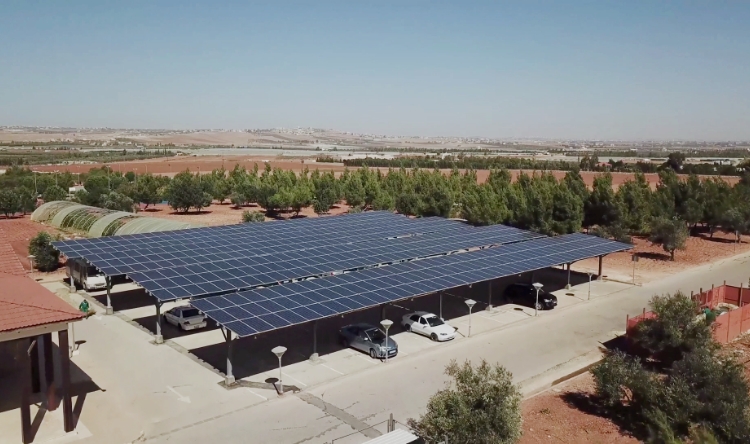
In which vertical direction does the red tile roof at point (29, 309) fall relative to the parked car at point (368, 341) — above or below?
above

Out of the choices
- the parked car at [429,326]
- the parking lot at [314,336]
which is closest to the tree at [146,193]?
Answer: the parking lot at [314,336]

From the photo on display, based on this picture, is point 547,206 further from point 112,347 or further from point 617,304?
point 112,347

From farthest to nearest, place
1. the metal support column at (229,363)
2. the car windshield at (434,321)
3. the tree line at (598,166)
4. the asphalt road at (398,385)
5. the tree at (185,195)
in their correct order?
1. the tree line at (598,166)
2. the tree at (185,195)
3. the car windshield at (434,321)
4. the metal support column at (229,363)
5. the asphalt road at (398,385)

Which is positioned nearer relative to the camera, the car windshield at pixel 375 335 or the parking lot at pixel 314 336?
the parking lot at pixel 314 336

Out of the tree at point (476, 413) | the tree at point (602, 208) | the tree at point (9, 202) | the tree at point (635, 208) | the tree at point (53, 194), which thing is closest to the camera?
the tree at point (476, 413)

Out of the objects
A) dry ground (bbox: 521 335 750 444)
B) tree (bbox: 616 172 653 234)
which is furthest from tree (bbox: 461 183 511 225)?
dry ground (bbox: 521 335 750 444)

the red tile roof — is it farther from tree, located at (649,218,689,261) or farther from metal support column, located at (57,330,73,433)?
tree, located at (649,218,689,261)

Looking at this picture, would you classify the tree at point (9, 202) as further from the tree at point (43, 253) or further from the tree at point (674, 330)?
the tree at point (674, 330)
